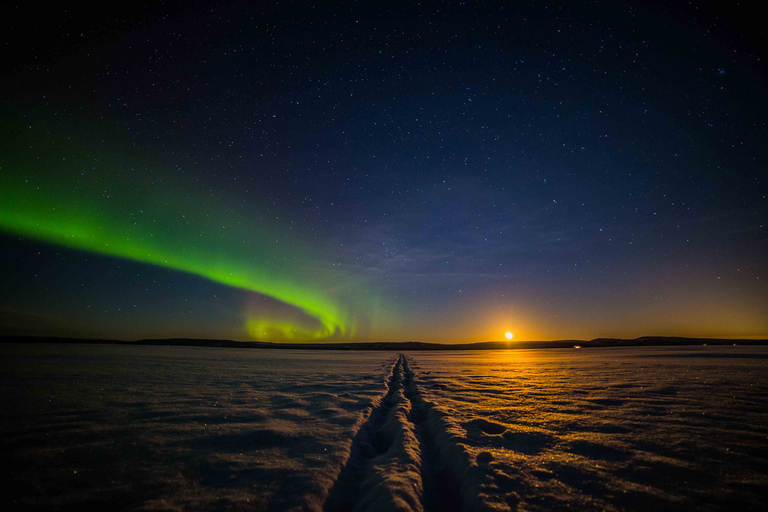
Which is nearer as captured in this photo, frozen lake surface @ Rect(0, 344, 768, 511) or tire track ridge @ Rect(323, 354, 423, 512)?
frozen lake surface @ Rect(0, 344, 768, 511)

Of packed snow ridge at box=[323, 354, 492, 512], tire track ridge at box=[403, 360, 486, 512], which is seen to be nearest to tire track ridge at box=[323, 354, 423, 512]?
packed snow ridge at box=[323, 354, 492, 512]

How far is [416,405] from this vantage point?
6238mm

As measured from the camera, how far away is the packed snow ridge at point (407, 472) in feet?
8.03

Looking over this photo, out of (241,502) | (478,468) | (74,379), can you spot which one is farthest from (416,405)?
(74,379)

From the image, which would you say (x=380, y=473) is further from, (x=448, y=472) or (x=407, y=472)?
(x=448, y=472)

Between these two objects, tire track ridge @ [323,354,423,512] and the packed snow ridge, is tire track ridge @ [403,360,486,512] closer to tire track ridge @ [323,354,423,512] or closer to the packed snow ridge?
the packed snow ridge

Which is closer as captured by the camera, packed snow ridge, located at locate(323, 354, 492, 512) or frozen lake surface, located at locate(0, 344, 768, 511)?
frozen lake surface, located at locate(0, 344, 768, 511)

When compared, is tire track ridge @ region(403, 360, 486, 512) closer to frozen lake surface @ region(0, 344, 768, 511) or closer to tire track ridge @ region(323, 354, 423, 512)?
frozen lake surface @ region(0, 344, 768, 511)

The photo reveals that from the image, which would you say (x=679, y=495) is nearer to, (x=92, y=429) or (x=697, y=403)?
(x=697, y=403)

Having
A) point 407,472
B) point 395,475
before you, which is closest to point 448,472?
point 407,472

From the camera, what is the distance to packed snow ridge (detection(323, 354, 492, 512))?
8.03 ft

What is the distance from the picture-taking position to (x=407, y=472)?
2918mm

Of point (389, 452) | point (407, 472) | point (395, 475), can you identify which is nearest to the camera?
point (395, 475)

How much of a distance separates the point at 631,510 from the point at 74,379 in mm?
11592
